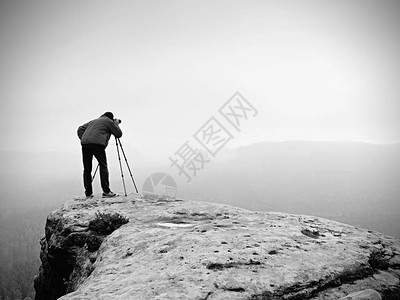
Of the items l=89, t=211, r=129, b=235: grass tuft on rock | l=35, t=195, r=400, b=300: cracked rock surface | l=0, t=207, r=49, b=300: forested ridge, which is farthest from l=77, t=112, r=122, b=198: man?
l=0, t=207, r=49, b=300: forested ridge

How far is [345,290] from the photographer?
4.69 metres

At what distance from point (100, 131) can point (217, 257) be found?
8.34 meters

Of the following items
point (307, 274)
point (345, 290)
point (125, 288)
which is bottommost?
point (345, 290)

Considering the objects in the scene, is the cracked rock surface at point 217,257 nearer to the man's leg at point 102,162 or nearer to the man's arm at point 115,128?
the man's leg at point 102,162

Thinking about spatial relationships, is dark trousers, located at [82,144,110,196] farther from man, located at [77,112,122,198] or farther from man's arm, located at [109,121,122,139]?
man's arm, located at [109,121,122,139]

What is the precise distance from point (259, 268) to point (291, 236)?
2.35 metres

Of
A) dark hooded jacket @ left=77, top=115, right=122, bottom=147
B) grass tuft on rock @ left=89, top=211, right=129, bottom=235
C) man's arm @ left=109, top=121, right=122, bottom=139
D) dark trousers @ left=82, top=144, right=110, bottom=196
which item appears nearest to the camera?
grass tuft on rock @ left=89, top=211, right=129, bottom=235

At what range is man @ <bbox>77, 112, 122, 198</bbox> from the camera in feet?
34.6

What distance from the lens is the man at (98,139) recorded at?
34.6ft

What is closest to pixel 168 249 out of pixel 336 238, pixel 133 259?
pixel 133 259

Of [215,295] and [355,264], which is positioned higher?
[215,295]

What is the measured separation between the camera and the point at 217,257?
197 inches

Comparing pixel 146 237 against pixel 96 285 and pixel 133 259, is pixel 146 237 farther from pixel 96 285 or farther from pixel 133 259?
pixel 96 285

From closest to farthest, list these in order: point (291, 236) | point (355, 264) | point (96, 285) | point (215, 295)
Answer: point (215, 295) → point (96, 285) → point (355, 264) → point (291, 236)
